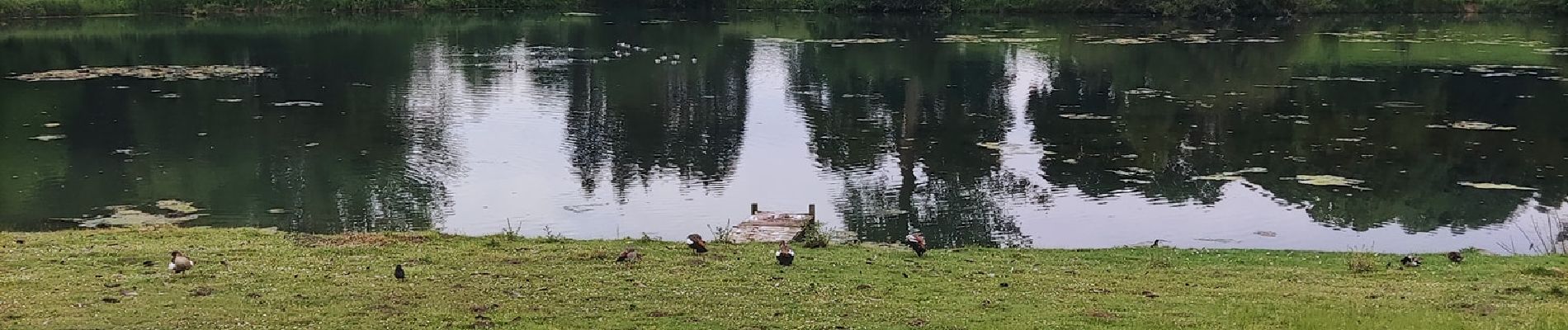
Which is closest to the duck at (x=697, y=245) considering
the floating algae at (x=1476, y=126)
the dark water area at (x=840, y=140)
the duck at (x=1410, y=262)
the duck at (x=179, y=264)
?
the duck at (x=179, y=264)

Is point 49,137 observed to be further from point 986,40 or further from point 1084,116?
point 986,40

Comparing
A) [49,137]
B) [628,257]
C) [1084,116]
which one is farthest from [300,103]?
[628,257]

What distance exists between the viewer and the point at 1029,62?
136 ft

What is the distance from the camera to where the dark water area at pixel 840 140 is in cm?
1792

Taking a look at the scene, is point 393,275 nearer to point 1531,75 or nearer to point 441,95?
point 441,95

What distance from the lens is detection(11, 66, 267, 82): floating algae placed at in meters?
37.2

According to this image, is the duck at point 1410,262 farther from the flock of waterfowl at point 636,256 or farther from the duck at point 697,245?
the duck at point 697,245

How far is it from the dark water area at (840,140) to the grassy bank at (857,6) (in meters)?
17.3

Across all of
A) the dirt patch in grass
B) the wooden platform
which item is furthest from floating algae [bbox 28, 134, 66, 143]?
the wooden platform

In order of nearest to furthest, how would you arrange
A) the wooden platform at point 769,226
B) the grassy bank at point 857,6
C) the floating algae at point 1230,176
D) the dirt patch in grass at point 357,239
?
the dirt patch in grass at point 357,239 → the wooden platform at point 769,226 → the floating algae at point 1230,176 → the grassy bank at point 857,6

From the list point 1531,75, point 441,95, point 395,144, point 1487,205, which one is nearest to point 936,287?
point 1487,205

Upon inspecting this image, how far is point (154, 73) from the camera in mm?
38625

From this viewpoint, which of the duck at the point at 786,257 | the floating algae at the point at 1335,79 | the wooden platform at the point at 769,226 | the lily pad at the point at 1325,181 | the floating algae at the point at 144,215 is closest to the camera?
the duck at the point at 786,257

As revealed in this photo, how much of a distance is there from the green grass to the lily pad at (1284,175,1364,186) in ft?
23.1
